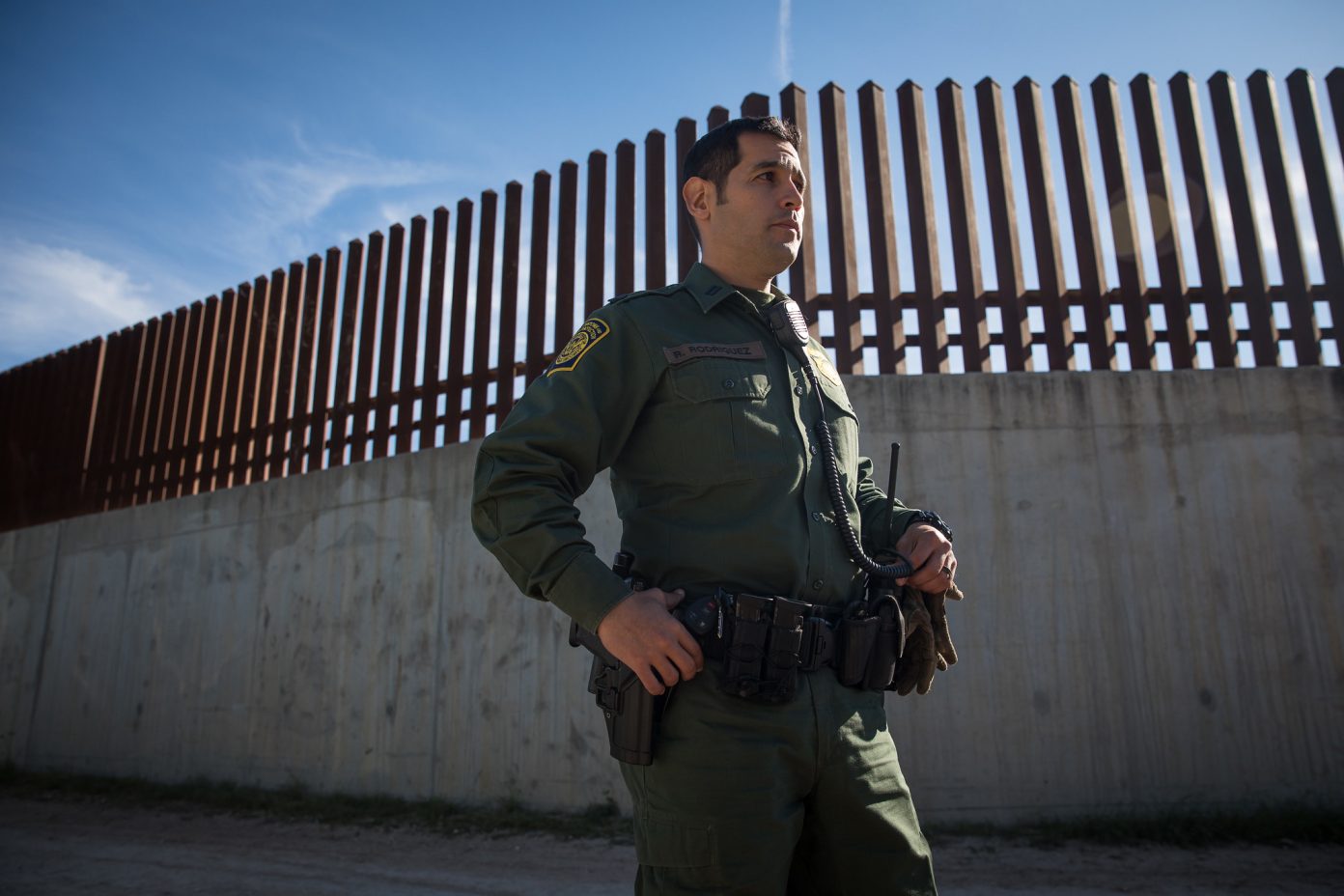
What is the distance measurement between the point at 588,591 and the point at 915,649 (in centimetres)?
72

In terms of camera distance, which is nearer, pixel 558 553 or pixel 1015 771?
pixel 558 553

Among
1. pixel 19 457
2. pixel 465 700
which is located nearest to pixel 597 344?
pixel 465 700

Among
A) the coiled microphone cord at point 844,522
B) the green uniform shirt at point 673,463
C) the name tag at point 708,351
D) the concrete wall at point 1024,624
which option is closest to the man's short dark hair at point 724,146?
the green uniform shirt at point 673,463

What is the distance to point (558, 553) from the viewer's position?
4.83 feet

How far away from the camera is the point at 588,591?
4.71ft

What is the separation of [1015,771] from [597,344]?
3.19 meters

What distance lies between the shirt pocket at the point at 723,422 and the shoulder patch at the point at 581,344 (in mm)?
163

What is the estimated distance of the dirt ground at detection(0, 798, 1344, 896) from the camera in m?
3.23

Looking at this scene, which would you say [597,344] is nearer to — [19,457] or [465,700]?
[465,700]

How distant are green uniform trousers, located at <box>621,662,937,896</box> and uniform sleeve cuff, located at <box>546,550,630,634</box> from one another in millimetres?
190

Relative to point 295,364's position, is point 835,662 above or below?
below

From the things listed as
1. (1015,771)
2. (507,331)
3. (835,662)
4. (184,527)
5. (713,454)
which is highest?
(507,331)

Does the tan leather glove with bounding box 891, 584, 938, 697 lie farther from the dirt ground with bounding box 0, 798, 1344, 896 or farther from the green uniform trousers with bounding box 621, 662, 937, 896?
the dirt ground with bounding box 0, 798, 1344, 896

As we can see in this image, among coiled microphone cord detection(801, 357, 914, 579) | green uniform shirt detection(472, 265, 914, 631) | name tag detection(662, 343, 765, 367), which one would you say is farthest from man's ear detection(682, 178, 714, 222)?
coiled microphone cord detection(801, 357, 914, 579)
